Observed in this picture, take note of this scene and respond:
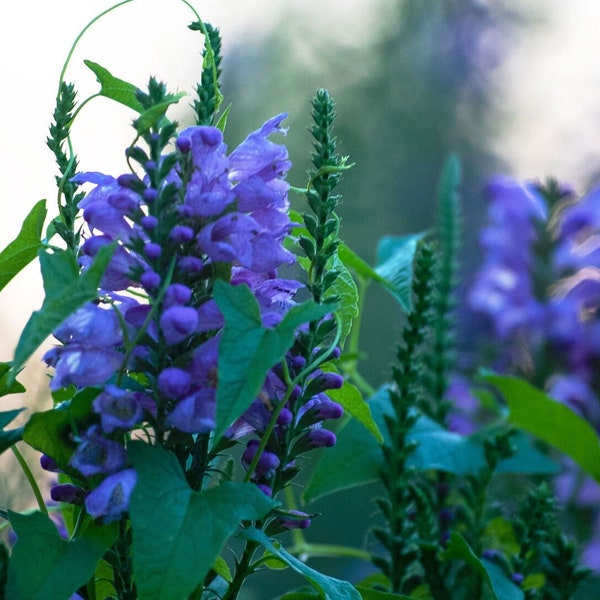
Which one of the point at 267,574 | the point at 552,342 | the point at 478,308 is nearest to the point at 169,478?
the point at 552,342

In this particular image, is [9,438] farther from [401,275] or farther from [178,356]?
[401,275]

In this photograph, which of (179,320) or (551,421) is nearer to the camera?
(179,320)

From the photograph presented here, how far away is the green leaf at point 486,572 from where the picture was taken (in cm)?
45

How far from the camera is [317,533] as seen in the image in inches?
75.9

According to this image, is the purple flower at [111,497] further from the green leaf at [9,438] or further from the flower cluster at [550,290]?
the flower cluster at [550,290]

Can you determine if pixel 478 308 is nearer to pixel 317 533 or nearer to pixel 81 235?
pixel 81 235

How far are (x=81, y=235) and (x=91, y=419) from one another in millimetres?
85

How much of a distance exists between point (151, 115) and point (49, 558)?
15 centimetres

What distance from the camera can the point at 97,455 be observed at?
1.13ft

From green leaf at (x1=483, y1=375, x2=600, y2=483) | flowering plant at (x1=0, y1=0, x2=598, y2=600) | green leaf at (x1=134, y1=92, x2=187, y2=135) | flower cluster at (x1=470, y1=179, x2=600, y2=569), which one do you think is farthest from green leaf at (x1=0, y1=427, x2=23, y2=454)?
flower cluster at (x1=470, y1=179, x2=600, y2=569)

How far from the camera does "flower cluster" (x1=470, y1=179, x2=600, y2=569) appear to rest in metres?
0.89

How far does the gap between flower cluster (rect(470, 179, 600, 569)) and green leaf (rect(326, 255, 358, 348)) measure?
50cm

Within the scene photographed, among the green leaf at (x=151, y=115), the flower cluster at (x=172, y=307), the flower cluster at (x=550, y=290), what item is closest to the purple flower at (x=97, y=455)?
the flower cluster at (x=172, y=307)

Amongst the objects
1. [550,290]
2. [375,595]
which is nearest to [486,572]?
[375,595]
